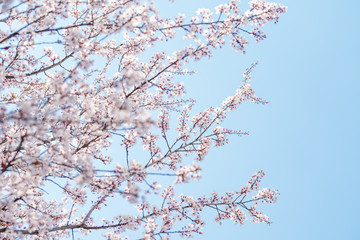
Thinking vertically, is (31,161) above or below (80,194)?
below

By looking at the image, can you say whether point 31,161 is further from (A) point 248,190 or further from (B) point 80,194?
(A) point 248,190

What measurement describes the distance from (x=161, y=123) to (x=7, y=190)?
3.50 meters

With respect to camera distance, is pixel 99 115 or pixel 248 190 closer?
pixel 99 115

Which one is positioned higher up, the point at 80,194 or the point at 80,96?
the point at 80,96

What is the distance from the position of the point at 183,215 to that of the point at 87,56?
362cm

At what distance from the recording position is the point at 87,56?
5039 millimetres

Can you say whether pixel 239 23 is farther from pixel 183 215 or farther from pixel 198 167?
pixel 183 215

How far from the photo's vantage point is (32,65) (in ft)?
20.7

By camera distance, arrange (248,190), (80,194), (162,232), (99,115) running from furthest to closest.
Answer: (248,190)
(80,194)
(162,232)
(99,115)

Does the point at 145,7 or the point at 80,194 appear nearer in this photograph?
the point at 145,7

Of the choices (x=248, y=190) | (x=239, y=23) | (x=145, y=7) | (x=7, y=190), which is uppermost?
(x=239, y=23)

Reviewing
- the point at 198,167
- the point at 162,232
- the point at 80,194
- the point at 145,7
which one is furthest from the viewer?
the point at 80,194

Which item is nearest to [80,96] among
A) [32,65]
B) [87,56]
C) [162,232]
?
[87,56]

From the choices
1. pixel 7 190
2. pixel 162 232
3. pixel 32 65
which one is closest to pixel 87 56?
pixel 32 65
